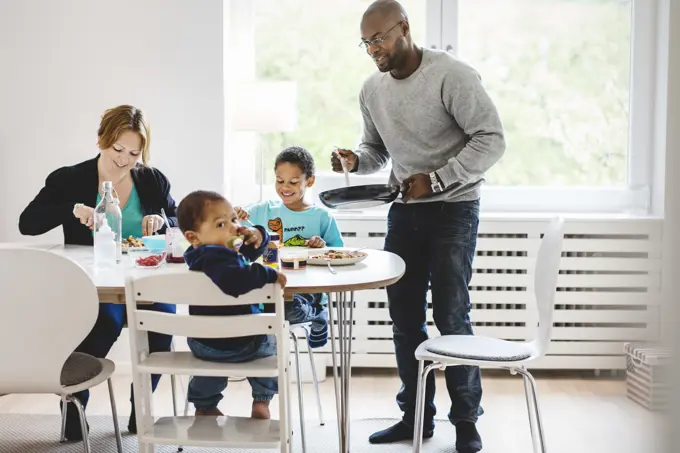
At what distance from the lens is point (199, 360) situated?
188 cm

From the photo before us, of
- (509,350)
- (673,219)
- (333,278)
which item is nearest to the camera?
(673,219)

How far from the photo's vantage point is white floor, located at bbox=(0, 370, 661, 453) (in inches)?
111

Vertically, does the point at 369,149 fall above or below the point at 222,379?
above

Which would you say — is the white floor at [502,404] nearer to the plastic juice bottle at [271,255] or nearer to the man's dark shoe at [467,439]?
the man's dark shoe at [467,439]

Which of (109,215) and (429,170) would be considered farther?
(429,170)

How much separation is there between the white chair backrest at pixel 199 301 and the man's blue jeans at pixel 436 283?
0.86m

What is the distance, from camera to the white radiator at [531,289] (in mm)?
3494

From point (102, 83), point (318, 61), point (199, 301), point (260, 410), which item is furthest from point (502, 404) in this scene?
point (102, 83)

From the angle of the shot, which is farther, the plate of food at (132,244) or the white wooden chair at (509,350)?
the plate of food at (132,244)

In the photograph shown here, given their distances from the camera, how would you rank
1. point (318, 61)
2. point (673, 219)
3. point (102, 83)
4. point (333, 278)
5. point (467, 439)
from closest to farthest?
1. point (673, 219)
2. point (333, 278)
3. point (467, 439)
4. point (102, 83)
5. point (318, 61)

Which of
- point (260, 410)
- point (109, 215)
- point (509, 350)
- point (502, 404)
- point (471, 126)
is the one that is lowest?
point (502, 404)

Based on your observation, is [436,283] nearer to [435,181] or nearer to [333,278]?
[435,181]

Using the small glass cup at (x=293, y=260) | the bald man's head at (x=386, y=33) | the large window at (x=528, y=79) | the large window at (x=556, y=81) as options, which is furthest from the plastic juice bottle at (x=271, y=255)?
the large window at (x=556, y=81)

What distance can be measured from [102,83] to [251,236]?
5.74 feet
